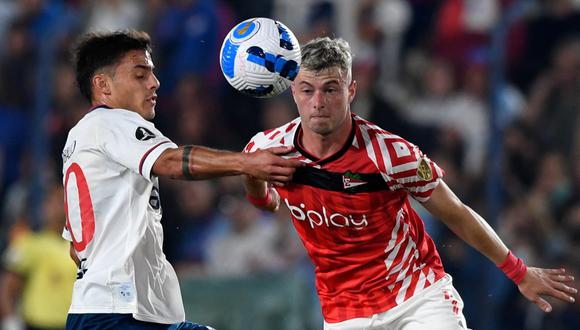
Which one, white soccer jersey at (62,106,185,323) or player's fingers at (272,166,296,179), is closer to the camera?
player's fingers at (272,166,296,179)

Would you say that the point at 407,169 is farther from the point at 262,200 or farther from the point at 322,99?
the point at 262,200

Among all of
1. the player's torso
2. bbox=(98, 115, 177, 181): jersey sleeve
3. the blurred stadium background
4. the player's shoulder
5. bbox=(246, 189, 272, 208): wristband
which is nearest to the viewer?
bbox=(98, 115, 177, 181): jersey sleeve

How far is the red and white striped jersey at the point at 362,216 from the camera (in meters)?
5.40

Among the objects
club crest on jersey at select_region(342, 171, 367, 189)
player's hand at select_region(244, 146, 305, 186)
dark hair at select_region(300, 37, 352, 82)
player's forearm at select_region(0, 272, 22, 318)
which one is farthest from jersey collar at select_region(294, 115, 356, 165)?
player's forearm at select_region(0, 272, 22, 318)

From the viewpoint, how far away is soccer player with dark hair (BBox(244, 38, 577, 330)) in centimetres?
541

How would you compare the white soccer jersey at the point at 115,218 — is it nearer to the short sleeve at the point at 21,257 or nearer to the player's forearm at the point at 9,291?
the short sleeve at the point at 21,257

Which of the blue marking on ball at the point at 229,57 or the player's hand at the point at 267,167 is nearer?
the player's hand at the point at 267,167

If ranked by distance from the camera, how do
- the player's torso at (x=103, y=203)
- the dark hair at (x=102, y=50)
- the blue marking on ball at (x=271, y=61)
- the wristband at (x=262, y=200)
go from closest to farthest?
the player's torso at (x=103, y=203) → the blue marking on ball at (x=271, y=61) → the dark hair at (x=102, y=50) → the wristband at (x=262, y=200)

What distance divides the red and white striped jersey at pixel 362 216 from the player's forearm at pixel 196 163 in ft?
2.48

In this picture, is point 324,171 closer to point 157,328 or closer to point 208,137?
point 157,328

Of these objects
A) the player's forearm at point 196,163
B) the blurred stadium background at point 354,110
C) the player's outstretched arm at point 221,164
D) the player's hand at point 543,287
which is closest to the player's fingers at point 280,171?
the player's outstretched arm at point 221,164

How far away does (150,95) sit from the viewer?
532 cm

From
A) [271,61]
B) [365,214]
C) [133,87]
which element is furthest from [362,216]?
[133,87]

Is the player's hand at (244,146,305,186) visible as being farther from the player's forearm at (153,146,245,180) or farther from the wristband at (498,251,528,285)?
the wristband at (498,251,528,285)
